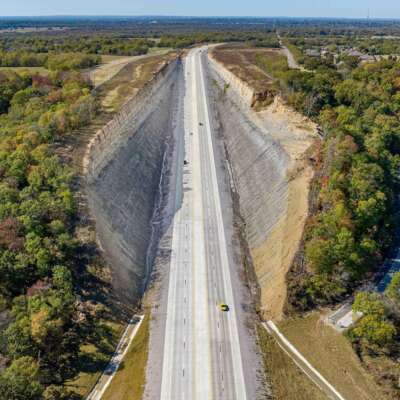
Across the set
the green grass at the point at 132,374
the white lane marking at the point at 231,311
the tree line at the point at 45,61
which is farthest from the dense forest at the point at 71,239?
the tree line at the point at 45,61

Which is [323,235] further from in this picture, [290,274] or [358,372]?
[358,372]

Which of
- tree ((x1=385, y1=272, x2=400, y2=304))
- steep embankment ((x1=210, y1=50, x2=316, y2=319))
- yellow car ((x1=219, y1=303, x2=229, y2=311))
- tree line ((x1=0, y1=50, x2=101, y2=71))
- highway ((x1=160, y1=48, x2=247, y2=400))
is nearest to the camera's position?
highway ((x1=160, y1=48, x2=247, y2=400))

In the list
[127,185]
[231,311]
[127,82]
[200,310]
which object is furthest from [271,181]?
[127,82]

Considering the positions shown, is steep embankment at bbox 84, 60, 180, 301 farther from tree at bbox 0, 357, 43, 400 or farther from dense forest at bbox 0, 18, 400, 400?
tree at bbox 0, 357, 43, 400

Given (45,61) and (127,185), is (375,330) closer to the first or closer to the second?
(127,185)

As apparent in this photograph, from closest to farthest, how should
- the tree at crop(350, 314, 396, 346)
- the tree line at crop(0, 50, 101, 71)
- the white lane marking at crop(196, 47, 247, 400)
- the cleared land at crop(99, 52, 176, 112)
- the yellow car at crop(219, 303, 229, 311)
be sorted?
the white lane marking at crop(196, 47, 247, 400) < the tree at crop(350, 314, 396, 346) < the yellow car at crop(219, 303, 229, 311) < the cleared land at crop(99, 52, 176, 112) < the tree line at crop(0, 50, 101, 71)

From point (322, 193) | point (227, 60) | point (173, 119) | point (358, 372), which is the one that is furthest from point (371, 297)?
point (227, 60)

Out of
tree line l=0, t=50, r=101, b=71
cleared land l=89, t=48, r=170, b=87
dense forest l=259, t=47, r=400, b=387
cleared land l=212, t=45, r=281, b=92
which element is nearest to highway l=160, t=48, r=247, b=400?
dense forest l=259, t=47, r=400, b=387
